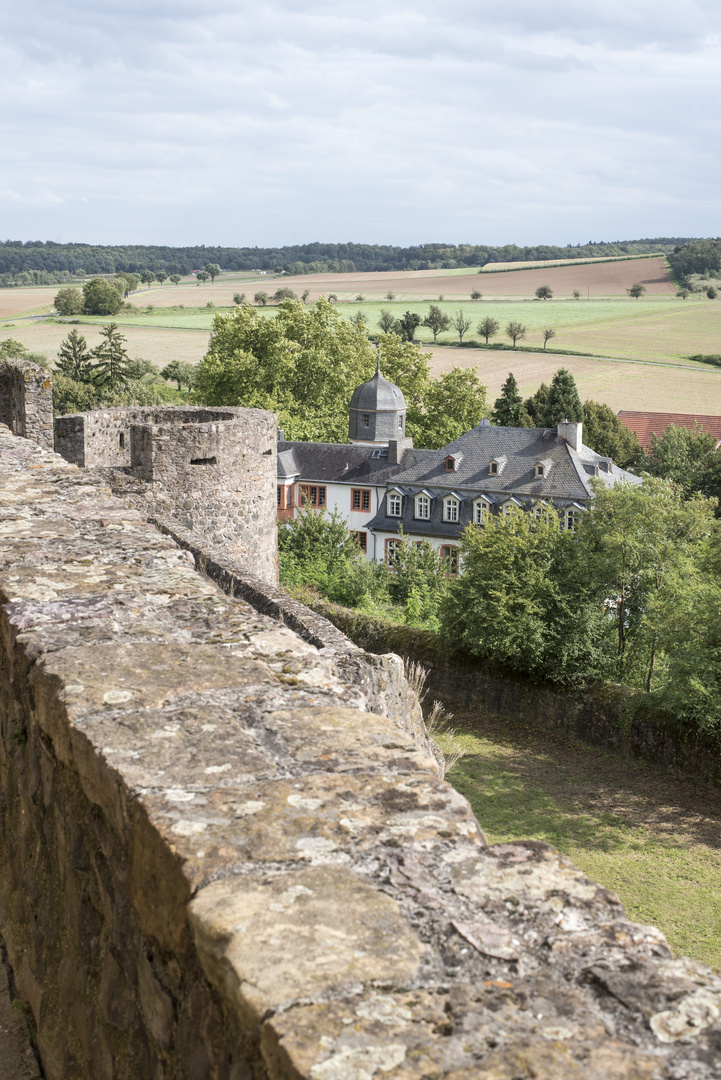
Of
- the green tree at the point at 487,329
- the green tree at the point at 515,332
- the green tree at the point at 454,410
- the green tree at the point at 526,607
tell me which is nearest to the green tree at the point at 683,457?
the green tree at the point at 454,410

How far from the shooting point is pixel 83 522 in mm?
4316

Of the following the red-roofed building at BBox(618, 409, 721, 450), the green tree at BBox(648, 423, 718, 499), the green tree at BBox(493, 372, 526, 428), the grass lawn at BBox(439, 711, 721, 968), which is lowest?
the grass lawn at BBox(439, 711, 721, 968)

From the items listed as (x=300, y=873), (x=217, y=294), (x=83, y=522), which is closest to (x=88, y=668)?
(x=300, y=873)

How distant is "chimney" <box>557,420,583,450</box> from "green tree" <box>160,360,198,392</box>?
37.2 meters

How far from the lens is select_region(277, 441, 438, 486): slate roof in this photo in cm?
5256

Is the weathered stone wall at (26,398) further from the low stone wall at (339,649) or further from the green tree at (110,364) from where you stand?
the green tree at (110,364)

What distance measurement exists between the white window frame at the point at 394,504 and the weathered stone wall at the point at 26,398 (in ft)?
125

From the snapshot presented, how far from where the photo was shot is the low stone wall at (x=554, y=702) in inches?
867

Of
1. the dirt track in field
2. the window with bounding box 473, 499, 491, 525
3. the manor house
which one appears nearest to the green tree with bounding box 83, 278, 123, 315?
the dirt track in field

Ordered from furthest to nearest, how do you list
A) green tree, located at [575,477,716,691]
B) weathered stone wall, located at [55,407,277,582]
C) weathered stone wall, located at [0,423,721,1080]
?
green tree, located at [575,477,716,691] → weathered stone wall, located at [55,407,277,582] → weathered stone wall, located at [0,423,721,1080]

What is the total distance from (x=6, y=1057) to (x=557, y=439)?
48200mm

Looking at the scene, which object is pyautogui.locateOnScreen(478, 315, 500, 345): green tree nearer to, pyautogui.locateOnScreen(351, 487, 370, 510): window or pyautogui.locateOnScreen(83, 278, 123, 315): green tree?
pyautogui.locateOnScreen(83, 278, 123, 315): green tree

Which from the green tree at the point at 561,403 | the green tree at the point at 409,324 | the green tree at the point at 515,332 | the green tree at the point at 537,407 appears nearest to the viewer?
the green tree at the point at 561,403

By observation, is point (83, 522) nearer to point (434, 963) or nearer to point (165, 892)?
point (165, 892)
